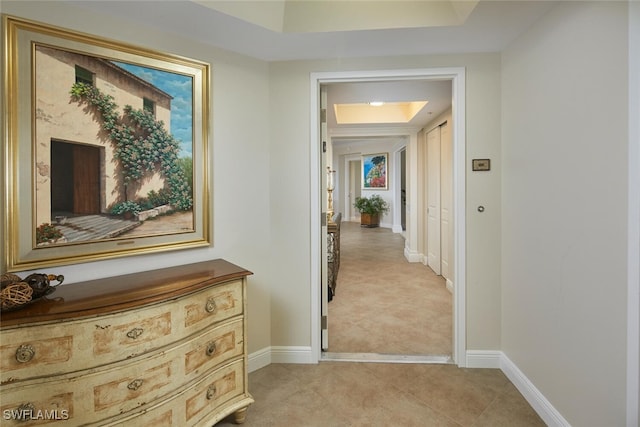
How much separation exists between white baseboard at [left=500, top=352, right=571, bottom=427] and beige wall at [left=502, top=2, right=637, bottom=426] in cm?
4

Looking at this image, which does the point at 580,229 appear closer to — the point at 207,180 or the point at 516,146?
the point at 516,146

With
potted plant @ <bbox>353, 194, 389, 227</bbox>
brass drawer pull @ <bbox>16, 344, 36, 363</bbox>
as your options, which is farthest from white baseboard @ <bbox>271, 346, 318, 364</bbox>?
potted plant @ <bbox>353, 194, 389, 227</bbox>

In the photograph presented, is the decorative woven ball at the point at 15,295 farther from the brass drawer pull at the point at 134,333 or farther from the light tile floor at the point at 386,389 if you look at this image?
the light tile floor at the point at 386,389

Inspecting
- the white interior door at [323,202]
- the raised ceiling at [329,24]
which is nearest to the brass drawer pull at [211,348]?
the white interior door at [323,202]

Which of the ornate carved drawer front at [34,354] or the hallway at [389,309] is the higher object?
the ornate carved drawer front at [34,354]

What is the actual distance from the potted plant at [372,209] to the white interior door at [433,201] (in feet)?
16.3

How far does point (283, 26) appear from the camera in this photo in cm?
208

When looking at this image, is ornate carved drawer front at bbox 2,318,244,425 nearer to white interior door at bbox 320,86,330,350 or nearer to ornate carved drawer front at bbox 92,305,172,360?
ornate carved drawer front at bbox 92,305,172,360

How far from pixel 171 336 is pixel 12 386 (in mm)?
554

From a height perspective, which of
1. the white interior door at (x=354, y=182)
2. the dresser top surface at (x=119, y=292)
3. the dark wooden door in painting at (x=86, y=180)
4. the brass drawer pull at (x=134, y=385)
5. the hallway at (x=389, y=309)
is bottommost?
the hallway at (x=389, y=309)

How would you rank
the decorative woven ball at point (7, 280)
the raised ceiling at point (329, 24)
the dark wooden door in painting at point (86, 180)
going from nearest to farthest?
the decorative woven ball at point (7, 280) → the dark wooden door in painting at point (86, 180) → the raised ceiling at point (329, 24)

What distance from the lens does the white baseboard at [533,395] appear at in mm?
1767

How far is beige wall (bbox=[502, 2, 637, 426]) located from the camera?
137 centimetres

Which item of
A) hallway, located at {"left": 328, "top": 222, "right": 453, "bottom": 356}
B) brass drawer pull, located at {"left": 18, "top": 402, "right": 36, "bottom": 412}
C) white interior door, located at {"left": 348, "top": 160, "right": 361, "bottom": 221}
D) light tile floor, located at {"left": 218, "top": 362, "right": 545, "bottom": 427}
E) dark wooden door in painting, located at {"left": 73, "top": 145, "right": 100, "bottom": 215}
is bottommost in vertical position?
light tile floor, located at {"left": 218, "top": 362, "right": 545, "bottom": 427}
